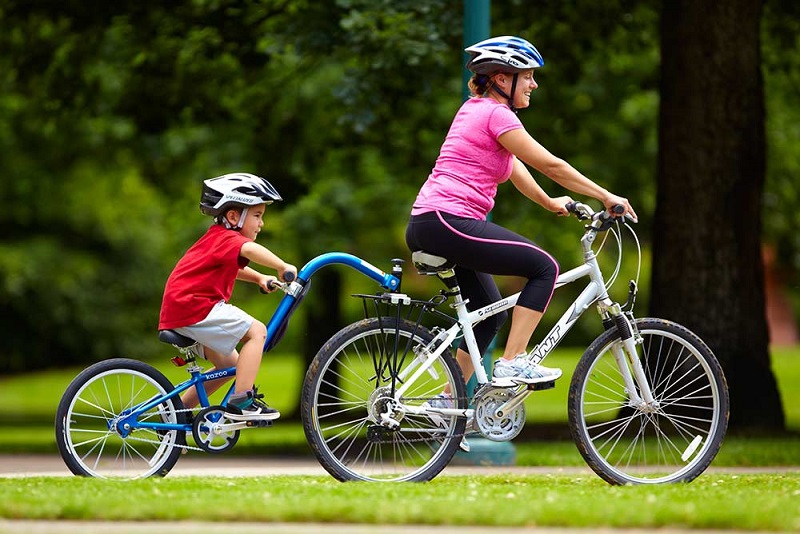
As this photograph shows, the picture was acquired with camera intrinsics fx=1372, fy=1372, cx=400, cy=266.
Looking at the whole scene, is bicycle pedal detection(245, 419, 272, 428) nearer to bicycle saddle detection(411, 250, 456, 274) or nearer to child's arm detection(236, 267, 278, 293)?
child's arm detection(236, 267, 278, 293)

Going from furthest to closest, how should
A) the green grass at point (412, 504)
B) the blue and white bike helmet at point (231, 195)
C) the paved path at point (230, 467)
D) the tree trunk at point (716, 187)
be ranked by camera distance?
the tree trunk at point (716, 187), the paved path at point (230, 467), the blue and white bike helmet at point (231, 195), the green grass at point (412, 504)

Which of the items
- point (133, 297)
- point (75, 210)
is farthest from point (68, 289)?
point (75, 210)

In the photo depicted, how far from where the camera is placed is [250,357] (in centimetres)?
673

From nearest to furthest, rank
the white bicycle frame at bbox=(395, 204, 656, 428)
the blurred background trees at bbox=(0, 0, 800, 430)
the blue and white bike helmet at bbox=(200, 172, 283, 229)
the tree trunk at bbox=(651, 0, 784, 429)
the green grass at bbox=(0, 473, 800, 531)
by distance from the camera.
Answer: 1. the green grass at bbox=(0, 473, 800, 531)
2. the white bicycle frame at bbox=(395, 204, 656, 428)
3. the blue and white bike helmet at bbox=(200, 172, 283, 229)
4. the tree trunk at bbox=(651, 0, 784, 429)
5. the blurred background trees at bbox=(0, 0, 800, 430)

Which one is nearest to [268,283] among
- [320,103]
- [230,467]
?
[230,467]

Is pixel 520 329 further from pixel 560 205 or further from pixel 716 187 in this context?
pixel 716 187

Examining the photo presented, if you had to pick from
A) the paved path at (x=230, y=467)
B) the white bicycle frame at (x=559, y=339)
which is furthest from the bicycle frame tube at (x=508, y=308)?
the paved path at (x=230, y=467)

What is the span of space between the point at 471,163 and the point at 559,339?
0.98 meters

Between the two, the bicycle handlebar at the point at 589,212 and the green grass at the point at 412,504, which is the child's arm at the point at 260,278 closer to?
the green grass at the point at 412,504

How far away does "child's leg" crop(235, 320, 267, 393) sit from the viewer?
22.1 feet

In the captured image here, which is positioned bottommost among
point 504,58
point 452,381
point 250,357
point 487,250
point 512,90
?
point 452,381

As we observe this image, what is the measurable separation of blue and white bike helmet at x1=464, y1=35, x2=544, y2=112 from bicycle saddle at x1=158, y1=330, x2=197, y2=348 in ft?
6.41

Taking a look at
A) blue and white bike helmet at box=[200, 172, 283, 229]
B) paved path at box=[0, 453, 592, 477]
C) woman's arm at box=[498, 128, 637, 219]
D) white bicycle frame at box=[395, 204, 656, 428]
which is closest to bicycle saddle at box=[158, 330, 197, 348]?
blue and white bike helmet at box=[200, 172, 283, 229]

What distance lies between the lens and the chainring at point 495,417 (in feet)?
22.0
